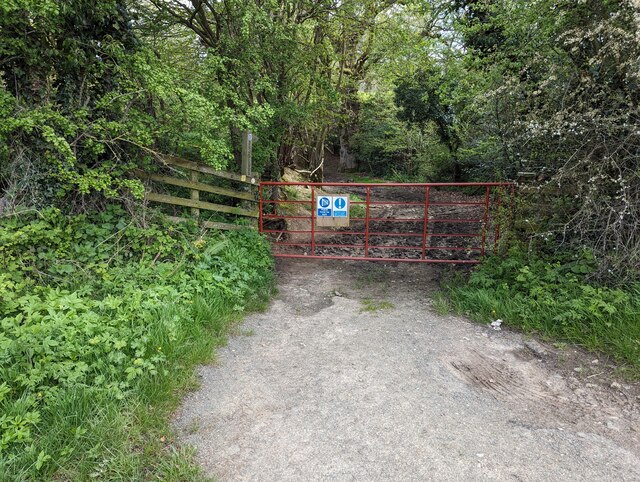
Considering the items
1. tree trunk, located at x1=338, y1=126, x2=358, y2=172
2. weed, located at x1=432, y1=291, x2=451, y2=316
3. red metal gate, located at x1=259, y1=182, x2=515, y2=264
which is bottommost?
weed, located at x1=432, y1=291, x2=451, y2=316

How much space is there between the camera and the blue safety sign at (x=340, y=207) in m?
6.50

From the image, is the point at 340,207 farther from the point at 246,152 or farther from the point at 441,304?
the point at 441,304

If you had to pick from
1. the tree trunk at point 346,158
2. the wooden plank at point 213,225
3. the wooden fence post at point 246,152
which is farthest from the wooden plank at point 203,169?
the tree trunk at point 346,158

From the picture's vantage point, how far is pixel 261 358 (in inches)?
153

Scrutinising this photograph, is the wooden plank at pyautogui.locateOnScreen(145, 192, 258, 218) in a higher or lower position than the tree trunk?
lower

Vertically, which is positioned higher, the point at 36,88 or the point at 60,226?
the point at 36,88

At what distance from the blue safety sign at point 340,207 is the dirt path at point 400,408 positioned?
2205 mm

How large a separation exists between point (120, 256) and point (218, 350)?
6.25ft

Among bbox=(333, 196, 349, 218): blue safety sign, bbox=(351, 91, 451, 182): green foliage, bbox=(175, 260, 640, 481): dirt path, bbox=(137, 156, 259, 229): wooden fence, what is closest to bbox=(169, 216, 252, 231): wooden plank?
bbox=(137, 156, 259, 229): wooden fence

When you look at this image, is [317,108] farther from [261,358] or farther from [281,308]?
[261,358]

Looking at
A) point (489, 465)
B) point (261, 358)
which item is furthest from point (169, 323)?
point (489, 465)

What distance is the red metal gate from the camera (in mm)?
6125

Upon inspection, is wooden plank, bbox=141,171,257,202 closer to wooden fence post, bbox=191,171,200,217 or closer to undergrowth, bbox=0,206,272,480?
wooden fence post, bbox=191,171,200,217

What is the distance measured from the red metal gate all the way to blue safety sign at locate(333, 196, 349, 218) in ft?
1.01
